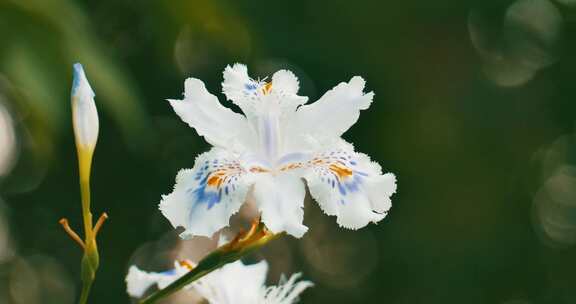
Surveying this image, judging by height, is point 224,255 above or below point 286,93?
below

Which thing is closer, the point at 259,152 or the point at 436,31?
the point at 259,152

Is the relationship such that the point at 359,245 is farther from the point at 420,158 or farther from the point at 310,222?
the point at 420,158

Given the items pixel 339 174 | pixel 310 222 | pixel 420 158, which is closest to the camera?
pixel 339 174

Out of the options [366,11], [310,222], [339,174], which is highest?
[366,11]

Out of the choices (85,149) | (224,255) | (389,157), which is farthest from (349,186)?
(389,157)

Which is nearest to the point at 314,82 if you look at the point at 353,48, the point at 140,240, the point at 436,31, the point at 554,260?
the point at 353,48

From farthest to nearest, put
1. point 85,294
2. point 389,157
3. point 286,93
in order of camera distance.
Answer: point 389,157
point 286,93
point 85,294

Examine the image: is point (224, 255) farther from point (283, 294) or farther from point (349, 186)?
point (283, 294)
